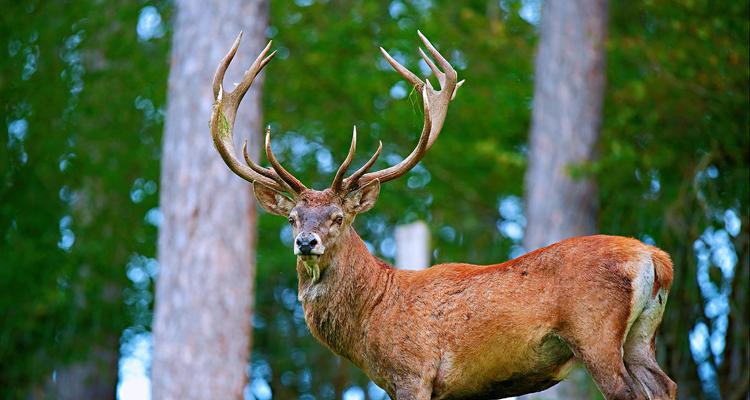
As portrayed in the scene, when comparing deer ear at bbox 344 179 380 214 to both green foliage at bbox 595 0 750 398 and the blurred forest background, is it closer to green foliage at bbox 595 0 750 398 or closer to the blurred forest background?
green foliage at bbox 595 0 750 398

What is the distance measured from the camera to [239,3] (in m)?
13.1

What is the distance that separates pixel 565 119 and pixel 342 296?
887cm

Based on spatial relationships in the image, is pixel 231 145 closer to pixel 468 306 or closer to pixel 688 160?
pixel 468 306

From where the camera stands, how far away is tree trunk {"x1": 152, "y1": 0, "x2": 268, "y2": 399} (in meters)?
12.0

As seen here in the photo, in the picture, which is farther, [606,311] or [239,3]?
[239,3]

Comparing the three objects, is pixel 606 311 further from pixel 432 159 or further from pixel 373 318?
pixel 432 159

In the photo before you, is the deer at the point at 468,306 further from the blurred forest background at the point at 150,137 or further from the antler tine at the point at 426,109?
the blurred forest background at the point at 150,137

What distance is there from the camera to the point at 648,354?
22.3ft

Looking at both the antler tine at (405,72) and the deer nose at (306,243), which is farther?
the antler tine at (405,72)

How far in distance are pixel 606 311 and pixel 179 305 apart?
6.58 meters

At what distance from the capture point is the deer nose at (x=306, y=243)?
6.99 m

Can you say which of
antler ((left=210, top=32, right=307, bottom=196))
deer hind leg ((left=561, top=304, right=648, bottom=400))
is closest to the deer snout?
antler ((left=210, top=32, right=307, bottom=196))

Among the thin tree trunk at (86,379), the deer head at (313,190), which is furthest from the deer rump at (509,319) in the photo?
the thin tree trunk at (86,379)

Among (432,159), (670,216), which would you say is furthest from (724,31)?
(432,159)
